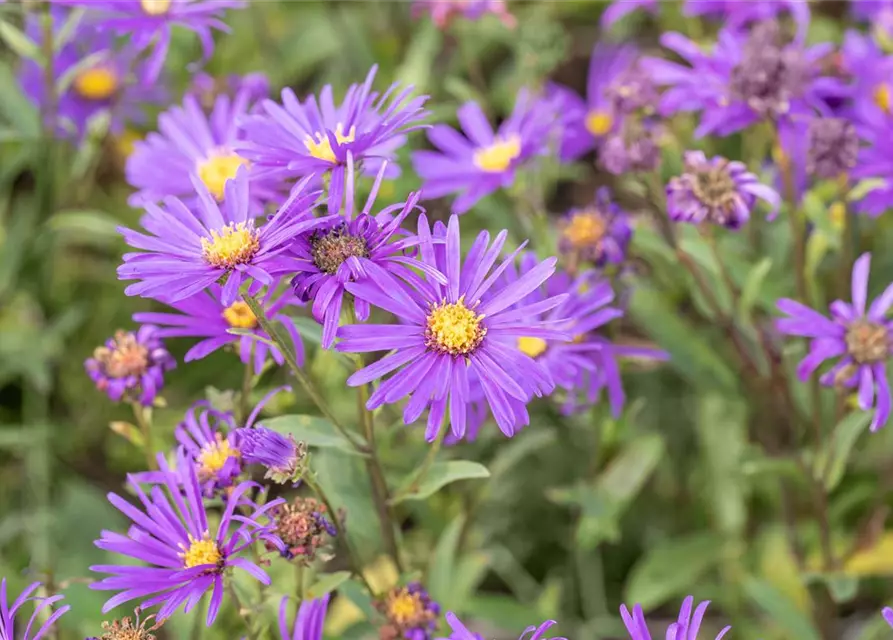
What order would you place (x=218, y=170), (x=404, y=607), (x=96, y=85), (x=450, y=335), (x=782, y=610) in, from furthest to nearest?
(x=96, y=85) → (x=782, y=610) → (x=218, y=170) → (x=404, y=607) → (x=450, y=335)

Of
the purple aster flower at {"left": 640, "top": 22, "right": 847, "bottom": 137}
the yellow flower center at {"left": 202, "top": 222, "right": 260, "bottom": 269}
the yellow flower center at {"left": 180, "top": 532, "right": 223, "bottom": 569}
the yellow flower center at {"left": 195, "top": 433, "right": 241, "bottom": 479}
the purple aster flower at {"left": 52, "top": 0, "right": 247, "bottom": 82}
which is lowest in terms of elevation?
the yellow flower center at {"left": 180, "top": 532, "right": 223, "bottom": 569}

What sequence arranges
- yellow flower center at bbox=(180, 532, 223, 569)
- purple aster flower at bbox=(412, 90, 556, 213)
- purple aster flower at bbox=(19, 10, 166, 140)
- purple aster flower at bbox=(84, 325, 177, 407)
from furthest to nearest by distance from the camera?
purple aster flower at bbox=(19, 10, 166, 140) < purple aster flower at bbox=(412, 90, 556, 213) < purple aster flower at bbox=(84, 325, 177, 407) < yellow flower center at bbox=(180, 532, 223, 569)

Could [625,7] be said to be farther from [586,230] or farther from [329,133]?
[329,133]

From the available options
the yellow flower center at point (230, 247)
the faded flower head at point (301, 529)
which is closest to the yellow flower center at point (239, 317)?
the yellow flower center at point (230, 247)

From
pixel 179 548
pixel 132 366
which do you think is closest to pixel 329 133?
Answer: pixel 132 366

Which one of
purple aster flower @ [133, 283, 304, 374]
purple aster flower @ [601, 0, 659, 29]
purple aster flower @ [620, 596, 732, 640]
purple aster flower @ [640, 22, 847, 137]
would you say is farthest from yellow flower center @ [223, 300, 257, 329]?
purple aster flower @ [601, 0, 659, 29]

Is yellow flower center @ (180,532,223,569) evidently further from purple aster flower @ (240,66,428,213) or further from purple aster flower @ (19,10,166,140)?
purple aster flower @ (19,10,166,140)

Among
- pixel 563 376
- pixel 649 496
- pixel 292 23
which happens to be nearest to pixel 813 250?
pixel 563 376
